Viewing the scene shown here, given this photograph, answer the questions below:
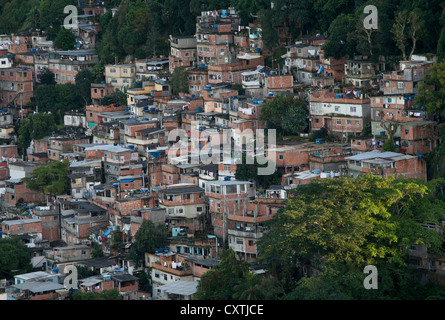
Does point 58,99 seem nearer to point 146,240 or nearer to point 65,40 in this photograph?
point 65,40

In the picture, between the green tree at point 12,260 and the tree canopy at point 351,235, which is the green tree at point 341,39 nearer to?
the tree canopy at point 351,235

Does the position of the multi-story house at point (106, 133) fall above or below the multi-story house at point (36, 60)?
below

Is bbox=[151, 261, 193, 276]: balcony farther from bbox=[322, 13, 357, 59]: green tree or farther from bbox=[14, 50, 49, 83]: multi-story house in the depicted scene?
bbox=[14, 50, 49, 83]: multi-story house

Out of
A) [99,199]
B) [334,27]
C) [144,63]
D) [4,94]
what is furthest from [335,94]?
[4,94]

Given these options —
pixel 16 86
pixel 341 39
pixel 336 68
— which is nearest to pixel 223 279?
pixel 341 39

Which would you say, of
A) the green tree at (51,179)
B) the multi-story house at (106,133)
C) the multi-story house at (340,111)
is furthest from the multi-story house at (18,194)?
the multi-story house at (340,111)

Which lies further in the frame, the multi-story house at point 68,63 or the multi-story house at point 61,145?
the multi-story house at point 68,63
